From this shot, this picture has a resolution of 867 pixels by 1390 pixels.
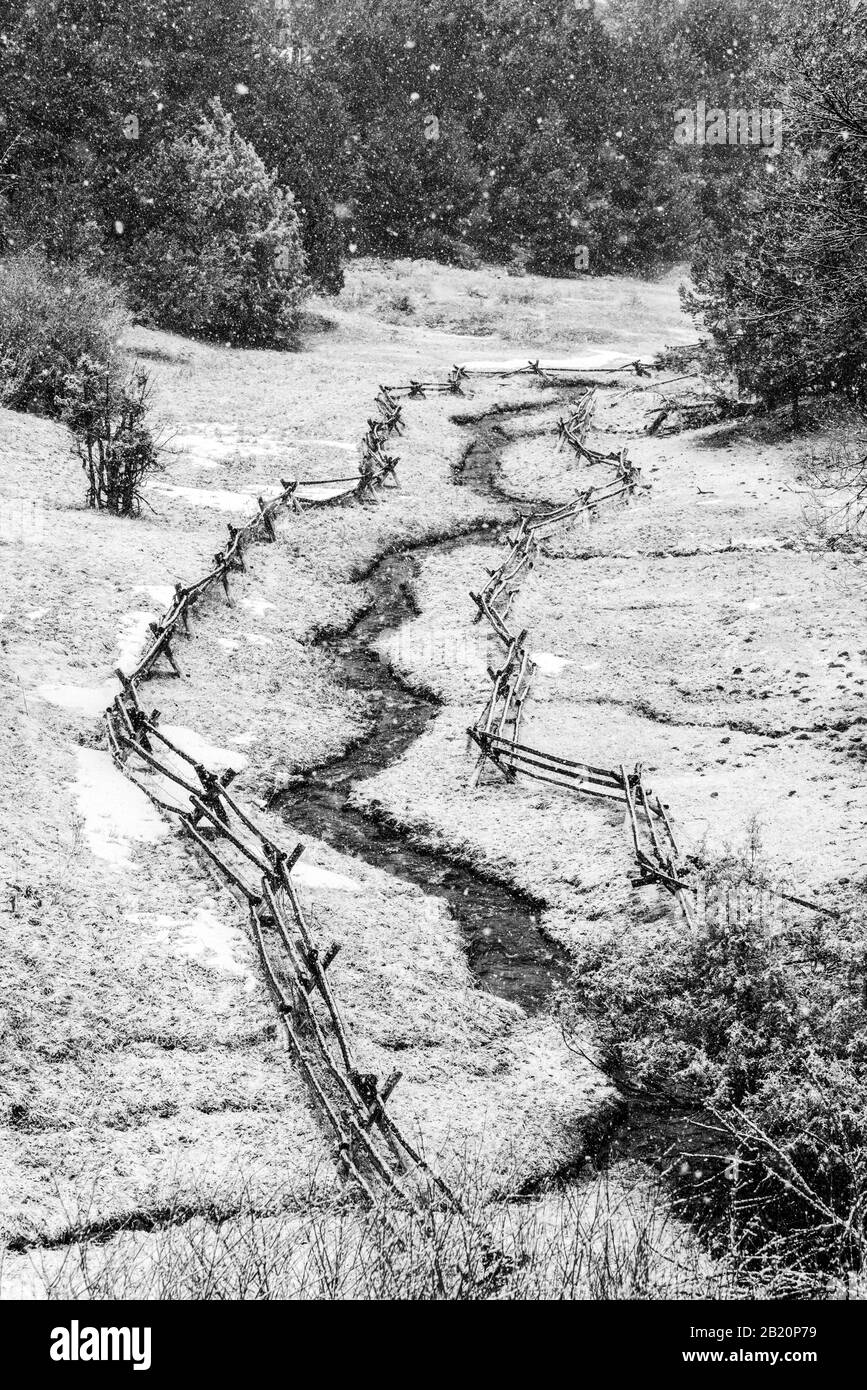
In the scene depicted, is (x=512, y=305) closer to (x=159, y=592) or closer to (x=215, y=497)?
(x=215, y=497)

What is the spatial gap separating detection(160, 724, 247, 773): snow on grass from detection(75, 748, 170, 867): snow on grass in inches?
32.4

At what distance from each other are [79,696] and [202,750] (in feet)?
4.21

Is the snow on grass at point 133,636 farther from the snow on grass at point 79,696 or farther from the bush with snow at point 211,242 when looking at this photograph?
the bush with snow at point 211,242

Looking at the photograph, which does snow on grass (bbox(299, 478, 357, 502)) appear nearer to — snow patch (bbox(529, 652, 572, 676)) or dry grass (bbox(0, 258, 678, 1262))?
dry grass (bbox(0, 258, 678, 1262))

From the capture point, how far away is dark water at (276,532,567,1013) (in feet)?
22.5

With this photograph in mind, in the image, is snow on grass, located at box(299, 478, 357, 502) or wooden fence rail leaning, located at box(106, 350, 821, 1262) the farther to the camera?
snow on grass, located at box(299, 478, 357, 502)

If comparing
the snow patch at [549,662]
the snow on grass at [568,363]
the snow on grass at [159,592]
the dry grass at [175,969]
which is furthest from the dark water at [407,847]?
the snow on grass at [568,363]

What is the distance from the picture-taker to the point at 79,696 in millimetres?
9148

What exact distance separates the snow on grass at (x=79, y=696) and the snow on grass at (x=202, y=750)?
1.99 ft

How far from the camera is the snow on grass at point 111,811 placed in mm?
6965

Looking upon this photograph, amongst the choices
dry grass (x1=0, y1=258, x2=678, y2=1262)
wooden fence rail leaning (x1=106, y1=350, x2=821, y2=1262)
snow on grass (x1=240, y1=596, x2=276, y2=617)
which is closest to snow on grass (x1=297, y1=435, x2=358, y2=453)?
wooden fence rail leaning (x1=106, y1=350, x2=821, y2=1262)

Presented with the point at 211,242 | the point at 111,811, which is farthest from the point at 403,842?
the point at 211,242

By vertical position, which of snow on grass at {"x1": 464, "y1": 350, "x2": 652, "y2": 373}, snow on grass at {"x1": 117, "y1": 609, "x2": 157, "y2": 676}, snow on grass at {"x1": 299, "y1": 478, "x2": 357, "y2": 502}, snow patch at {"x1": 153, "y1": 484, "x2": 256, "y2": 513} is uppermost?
snow on grass at {"x1": 464, "y1": 350, "x2": 652, "y2": 373}
